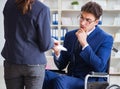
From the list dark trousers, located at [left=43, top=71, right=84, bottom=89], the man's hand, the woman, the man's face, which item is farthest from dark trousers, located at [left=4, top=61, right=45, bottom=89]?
the man's face

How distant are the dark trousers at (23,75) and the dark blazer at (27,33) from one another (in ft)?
0.15

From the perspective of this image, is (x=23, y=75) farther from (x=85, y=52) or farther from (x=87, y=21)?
(x=87, y=21)

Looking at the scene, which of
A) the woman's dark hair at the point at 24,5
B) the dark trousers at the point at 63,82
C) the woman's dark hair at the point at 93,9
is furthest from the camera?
the woman's dark hair at the point at 93,9

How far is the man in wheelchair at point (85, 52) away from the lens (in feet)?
6.77

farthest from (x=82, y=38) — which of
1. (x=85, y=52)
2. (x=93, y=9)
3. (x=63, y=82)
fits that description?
(x=63, y=82)

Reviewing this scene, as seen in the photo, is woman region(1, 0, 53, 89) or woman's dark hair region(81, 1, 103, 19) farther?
woman's dark hair region(81, 1, 103, 19)

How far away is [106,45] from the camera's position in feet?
7.07

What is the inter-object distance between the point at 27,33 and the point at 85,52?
624 millimetres

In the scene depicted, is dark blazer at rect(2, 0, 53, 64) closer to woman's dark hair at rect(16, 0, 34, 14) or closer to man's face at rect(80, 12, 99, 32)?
woman's dark hair at rect(16, 0, 34, 14)

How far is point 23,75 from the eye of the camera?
174cm

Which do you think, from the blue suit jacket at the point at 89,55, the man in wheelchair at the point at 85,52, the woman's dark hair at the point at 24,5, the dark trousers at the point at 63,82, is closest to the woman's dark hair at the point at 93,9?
the man in wheelchair at the point at 85,52

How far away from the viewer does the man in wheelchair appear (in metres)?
2.06

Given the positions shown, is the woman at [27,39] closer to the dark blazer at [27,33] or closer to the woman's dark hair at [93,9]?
the dark blazer at [27,33]

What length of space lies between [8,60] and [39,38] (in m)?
0.28
